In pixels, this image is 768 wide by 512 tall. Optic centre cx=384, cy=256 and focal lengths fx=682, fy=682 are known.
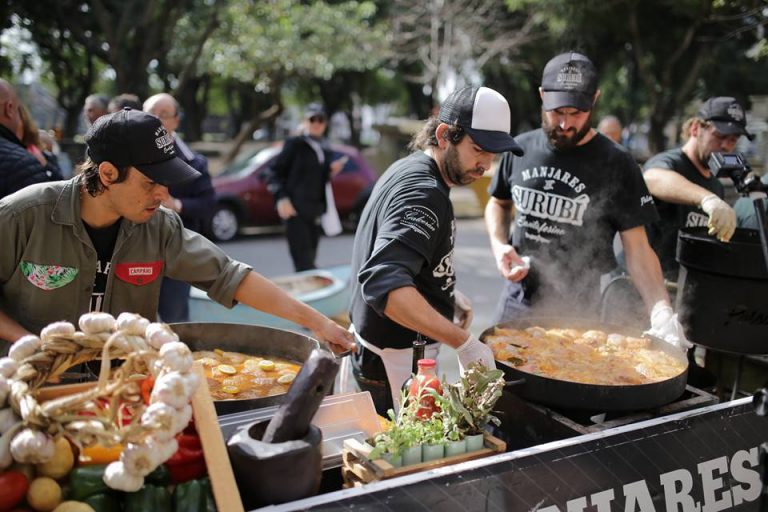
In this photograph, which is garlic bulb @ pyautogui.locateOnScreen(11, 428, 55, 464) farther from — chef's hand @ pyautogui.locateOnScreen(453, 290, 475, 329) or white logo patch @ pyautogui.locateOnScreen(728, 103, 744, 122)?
white logo patch @ pyautogui.locateOnScreen(728, 103, 744, 122)

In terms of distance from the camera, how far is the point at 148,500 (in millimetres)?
1815

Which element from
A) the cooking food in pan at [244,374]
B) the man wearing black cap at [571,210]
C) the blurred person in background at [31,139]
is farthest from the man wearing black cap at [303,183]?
the cooking food in pan at [244,374]

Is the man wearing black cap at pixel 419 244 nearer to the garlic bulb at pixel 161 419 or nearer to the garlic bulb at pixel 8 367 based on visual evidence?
the garlic bulb at pixel 161 419

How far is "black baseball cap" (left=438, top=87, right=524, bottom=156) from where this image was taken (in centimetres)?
279

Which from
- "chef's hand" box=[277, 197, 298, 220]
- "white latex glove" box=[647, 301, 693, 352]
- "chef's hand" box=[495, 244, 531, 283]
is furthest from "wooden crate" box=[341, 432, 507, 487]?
"chef's hand" box=[277, 197, 298, 220]

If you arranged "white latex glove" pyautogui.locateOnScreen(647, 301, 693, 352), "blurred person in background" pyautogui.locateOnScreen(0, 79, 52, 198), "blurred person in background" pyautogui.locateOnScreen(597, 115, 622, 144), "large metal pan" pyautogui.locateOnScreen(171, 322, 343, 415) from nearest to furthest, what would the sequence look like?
1. "large metal pan" pyautogui.locateOnScreen(171, 322, 343, 415)
2. "white latex glove" pyautogui.locateOnScreen(647, 301, 693, 352)
3. "blurred person in background" pyautogui.locateOnScreen(0, 79, 52, 198)
4. "blurred person in background" pyautogui.locateOnScreen(597, 115, 622, 144)

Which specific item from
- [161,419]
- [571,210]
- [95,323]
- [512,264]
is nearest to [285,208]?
[512,264]

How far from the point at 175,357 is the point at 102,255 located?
44.5 inches

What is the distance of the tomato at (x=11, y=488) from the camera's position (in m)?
1.70

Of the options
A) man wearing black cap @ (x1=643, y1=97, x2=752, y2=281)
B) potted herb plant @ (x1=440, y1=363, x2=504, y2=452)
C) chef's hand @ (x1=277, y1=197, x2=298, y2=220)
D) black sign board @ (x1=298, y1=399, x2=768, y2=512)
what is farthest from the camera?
chef's hand @ (x1=277, y1=197, x2=298, y2=220)

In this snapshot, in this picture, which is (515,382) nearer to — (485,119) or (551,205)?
(485,119)

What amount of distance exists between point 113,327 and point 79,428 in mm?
315

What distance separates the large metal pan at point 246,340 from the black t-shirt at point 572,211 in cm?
157

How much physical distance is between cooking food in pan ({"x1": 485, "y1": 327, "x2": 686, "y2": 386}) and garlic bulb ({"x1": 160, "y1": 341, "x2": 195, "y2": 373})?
1555 millimetres
